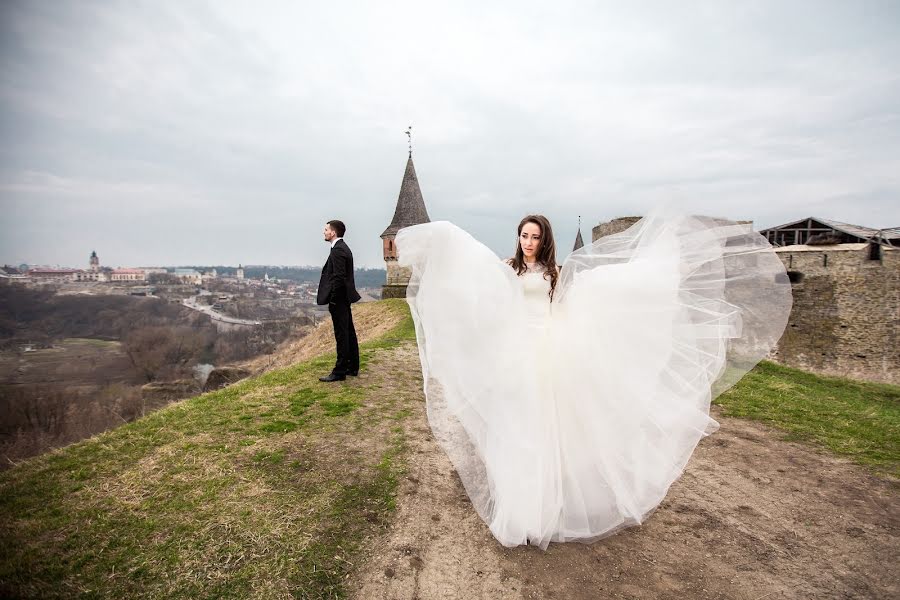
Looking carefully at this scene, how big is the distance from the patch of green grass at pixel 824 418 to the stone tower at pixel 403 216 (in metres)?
23.9

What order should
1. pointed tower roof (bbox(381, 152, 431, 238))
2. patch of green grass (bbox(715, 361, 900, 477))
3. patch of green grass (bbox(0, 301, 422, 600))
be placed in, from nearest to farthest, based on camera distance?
1. patch of green grass (bbox(0, 301, 422, 600))
2. patch of green grass (bbox(715, 361, 900, 477))
3. pointed tower roof (bbox(381, 152, 431, 238))

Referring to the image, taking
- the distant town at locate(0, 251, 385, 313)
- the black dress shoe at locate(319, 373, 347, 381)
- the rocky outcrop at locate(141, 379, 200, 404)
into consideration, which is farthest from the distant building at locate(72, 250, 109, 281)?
the black dress shoe at locate(319, 373, 347, 381)

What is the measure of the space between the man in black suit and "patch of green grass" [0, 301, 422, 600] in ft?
5.91

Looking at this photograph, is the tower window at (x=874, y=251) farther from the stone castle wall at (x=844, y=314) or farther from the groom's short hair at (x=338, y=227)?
the groom's short hair at (x=338, y=227)

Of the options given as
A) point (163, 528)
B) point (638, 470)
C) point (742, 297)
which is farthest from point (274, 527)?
point (742, 297)

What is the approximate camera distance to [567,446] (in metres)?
3.26

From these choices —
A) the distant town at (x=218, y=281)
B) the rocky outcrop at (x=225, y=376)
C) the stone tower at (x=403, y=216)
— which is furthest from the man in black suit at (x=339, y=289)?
the distant town at (x=218, y=281)

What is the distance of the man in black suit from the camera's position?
22.3 feet

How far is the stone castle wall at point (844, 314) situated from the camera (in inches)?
619

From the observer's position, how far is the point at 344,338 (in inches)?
277

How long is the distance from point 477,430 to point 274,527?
1.78 m

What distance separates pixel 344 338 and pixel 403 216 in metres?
24.3

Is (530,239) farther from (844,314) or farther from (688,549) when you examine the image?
(844,314)

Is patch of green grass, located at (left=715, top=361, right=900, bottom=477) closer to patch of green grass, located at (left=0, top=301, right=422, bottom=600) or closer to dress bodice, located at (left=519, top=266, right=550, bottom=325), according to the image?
dress bodice, located at (left=519, top=266, right=550, bottom=325)
